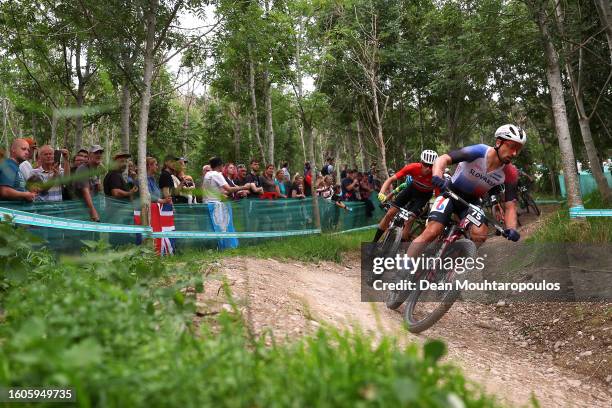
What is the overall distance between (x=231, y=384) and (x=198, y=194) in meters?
0.72

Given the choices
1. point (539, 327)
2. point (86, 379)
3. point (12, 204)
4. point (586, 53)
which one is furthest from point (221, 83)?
point (86, 379)

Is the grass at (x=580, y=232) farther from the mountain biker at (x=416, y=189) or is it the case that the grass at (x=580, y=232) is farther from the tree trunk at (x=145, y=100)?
the tree trunk at (x=145, y=100)

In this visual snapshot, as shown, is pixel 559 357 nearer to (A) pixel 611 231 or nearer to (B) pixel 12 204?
(A) pixel 611 231

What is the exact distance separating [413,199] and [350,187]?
7323mm

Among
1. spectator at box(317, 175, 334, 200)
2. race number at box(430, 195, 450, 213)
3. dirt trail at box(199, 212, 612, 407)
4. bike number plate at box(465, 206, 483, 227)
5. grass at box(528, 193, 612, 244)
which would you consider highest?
spectator at box(317, 175, 334, 200)

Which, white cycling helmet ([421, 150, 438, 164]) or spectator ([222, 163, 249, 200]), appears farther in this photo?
spectator ([222, 163, 249, 200])

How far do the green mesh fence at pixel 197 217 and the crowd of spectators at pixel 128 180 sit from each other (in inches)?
5.9

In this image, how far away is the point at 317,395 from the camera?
67.3 inches

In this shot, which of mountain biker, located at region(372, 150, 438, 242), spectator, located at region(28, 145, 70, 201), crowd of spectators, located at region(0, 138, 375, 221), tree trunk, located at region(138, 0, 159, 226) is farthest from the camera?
mountain biker, located at region(372, 150, 438, 242)

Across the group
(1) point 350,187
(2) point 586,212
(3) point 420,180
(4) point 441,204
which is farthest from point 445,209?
(1) point 350,187

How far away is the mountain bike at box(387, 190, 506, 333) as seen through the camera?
4.95 metres

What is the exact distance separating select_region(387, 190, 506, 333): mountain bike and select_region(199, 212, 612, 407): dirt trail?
0.25 meters

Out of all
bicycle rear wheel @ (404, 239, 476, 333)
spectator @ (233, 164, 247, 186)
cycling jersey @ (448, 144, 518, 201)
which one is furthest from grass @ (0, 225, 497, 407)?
spectator @ (233, 164, 247, 186)

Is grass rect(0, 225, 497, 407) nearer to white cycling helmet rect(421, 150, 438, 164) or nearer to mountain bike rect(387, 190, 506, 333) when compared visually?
mountain bike rect(387, 190, 506, 333)
